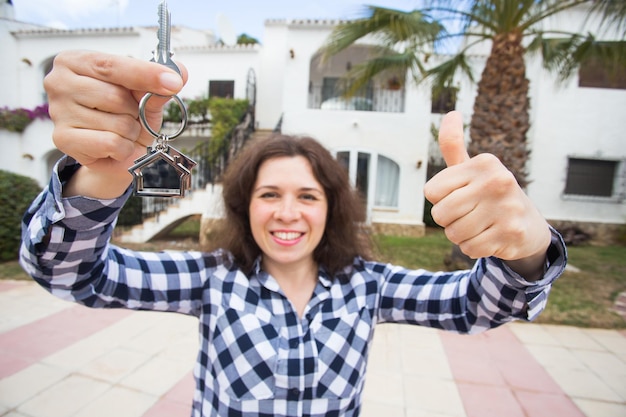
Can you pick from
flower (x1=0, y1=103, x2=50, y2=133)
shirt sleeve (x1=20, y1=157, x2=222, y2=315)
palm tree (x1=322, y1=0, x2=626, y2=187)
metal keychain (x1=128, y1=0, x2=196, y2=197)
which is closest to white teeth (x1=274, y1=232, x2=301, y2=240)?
shirt sleeve (x1=20, y1=157, x2=222, y2=315)

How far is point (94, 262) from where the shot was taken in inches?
45.4

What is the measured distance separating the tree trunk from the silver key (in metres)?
5.85

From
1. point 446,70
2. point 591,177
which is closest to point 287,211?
point 446,70

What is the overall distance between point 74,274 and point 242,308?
1.74 ft

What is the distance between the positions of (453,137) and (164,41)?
0.64 meters

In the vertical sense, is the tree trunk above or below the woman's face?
above

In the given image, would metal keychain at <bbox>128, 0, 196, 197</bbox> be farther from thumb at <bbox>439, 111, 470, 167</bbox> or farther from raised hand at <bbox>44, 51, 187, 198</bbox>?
thumb at <bbox>439, 111, 470, 167</bbox>

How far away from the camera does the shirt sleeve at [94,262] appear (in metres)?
1.02

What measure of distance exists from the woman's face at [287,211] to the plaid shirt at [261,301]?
12cm

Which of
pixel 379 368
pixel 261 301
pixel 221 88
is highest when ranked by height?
pixel 221 88

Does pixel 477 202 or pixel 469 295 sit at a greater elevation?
pixel 477 202

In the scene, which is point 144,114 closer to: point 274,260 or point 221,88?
point 274,260

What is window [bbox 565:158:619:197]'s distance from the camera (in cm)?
1072

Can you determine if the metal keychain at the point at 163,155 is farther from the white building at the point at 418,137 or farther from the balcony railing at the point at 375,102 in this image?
the balcony railing at the point at 375,102
